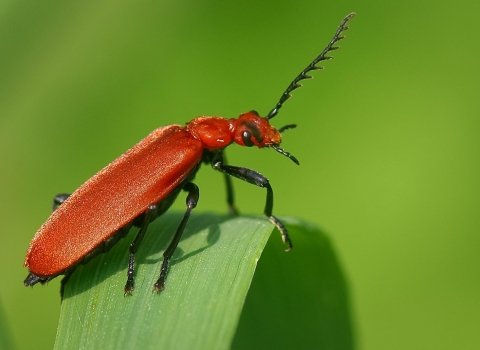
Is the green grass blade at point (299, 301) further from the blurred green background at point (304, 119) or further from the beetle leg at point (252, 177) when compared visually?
the blurred green background at point (304, 119)

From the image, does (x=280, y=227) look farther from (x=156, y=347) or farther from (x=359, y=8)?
(x=359, y=8)

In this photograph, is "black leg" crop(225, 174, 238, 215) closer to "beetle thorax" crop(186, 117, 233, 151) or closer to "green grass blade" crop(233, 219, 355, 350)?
"beetle thorax" crop(186, 117, 233, 151)

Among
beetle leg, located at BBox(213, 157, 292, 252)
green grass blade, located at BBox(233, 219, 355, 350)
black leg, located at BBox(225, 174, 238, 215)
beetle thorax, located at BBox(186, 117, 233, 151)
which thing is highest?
beetle thorax, located at BBox(186, 117, 233, 151)

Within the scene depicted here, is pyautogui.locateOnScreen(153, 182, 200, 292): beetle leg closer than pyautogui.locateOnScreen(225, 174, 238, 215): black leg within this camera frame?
Yes

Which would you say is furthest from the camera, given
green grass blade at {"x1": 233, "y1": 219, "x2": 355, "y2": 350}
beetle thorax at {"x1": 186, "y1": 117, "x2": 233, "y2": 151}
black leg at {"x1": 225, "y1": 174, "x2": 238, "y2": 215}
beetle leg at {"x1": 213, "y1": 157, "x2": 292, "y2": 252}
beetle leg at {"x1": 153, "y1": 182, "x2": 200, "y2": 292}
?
black leg at {"x1": 225, "y1": 174, "x2": 238, "y2": 215}

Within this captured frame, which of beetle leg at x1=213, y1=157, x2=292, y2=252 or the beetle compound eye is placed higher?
the beetle compound eye

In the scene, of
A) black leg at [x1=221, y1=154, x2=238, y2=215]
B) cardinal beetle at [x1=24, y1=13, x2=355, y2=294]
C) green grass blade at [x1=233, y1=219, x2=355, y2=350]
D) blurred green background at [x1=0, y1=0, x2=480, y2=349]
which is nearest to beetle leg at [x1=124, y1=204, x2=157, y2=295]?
cardinal beetle at [x1=24, y1=13, x2=355, y2=294]
